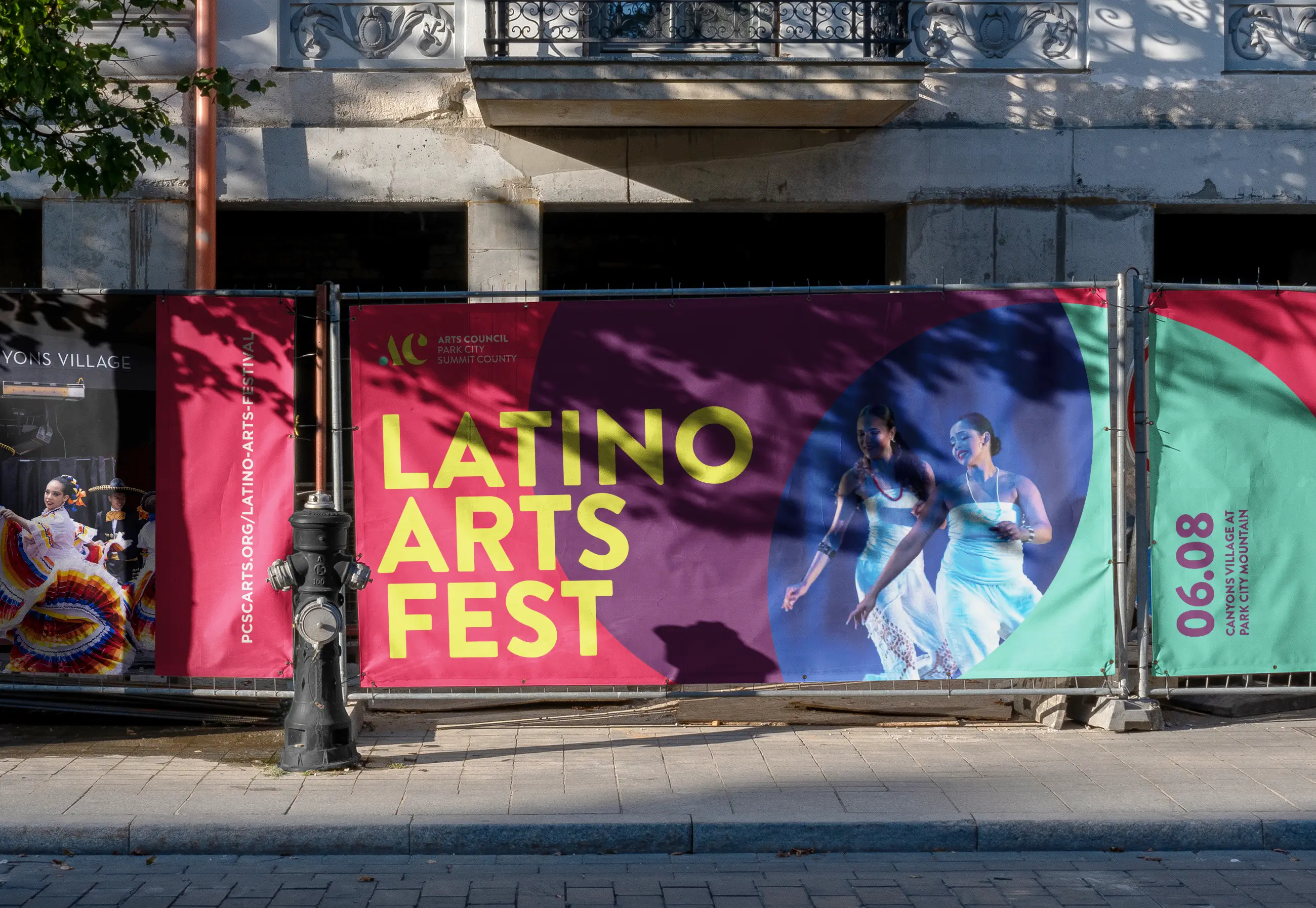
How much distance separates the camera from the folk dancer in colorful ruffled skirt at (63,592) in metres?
7.41

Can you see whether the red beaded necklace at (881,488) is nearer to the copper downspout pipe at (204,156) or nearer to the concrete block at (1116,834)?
the concrete block at (1116,834)

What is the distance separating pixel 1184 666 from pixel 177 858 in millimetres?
5424

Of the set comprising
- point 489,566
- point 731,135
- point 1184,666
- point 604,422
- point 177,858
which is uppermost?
point 731,135

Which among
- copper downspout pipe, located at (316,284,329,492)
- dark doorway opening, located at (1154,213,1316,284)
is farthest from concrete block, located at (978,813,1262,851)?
dark doorway opening, located at (1154,213,1316,284)

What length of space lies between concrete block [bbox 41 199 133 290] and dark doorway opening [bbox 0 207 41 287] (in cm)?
201

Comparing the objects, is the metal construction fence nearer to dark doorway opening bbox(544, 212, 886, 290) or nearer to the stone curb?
the stone curb

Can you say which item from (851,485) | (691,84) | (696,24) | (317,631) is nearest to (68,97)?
(317,631)

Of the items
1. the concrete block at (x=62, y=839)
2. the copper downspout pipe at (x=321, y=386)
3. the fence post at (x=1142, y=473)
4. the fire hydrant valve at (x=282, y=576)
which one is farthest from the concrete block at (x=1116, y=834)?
the copper downspout pipe at (x=321, y=386)

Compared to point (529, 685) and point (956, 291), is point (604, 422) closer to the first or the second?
point (529, 685)

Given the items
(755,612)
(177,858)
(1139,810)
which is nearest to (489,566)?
(755,612)

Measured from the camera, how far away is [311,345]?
802 cm

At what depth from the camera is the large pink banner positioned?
7.33 m

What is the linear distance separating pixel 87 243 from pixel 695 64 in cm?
515

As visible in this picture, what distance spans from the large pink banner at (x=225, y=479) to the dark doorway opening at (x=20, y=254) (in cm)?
612
